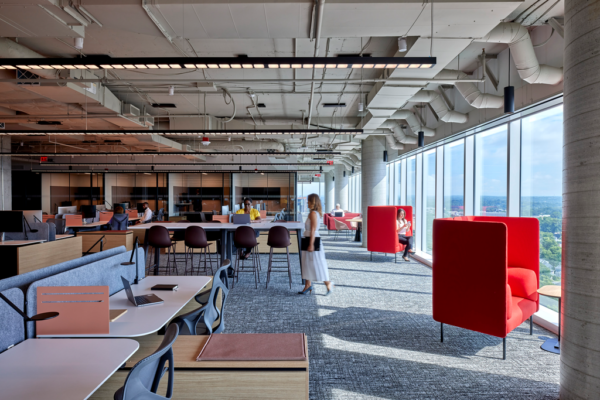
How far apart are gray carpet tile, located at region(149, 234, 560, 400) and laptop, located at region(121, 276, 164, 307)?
4.67 feet

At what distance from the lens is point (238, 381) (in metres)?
1.87

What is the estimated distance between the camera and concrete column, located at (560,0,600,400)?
243 cm

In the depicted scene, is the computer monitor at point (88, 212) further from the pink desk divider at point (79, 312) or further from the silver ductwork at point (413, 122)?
the pink desk divider at point (79, 312)

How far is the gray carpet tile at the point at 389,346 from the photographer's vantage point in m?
2.87

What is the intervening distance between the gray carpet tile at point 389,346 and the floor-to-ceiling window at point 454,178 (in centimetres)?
261

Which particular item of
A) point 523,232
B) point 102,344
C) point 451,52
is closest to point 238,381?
point 102,344

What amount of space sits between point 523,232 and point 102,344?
464cm

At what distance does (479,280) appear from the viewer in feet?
11.3

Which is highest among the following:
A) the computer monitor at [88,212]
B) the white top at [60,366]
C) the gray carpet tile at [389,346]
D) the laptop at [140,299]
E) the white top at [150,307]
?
the computer monitor at [88,212]

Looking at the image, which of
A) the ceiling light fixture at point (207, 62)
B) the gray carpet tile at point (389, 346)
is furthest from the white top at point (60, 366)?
the ceiling light fixture at point (207, 62)

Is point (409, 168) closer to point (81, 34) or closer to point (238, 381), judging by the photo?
point (81, 34)

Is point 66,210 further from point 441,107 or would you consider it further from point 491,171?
point 491,171

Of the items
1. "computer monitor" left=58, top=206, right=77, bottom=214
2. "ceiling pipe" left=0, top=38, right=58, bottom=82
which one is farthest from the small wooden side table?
"computer monitor" left=58, top=206, right=77, bottom=214

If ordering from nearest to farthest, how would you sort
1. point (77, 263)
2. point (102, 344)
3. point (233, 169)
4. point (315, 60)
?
point (102, 344), point (77, 263), point (315, 60), point (233, 169)
